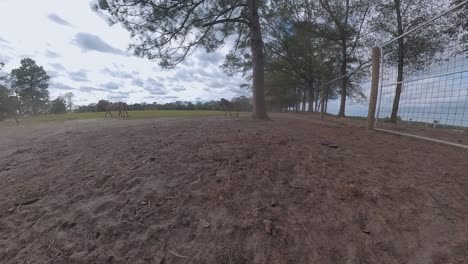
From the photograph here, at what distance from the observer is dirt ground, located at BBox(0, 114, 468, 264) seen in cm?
164

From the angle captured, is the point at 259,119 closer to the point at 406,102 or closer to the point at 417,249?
the point at 406,102

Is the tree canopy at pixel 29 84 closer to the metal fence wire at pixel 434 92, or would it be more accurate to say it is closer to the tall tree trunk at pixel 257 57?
the tall tree trunk at pixel 257 57

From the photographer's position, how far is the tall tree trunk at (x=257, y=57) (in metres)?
7.18

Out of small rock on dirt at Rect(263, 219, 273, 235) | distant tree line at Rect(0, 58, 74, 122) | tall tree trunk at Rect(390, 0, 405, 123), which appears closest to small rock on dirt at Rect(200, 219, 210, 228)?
small rock on dirt at Rect(263, 219, 273, 235)

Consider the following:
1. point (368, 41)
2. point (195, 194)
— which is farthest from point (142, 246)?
point (368, 41)

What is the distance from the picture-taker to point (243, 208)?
2.02m

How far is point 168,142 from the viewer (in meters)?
3.92

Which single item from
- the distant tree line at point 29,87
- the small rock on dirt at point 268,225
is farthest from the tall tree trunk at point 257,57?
the distant tree line at point 29,87

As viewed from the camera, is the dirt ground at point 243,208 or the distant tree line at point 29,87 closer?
the dirt ground at point 243,208

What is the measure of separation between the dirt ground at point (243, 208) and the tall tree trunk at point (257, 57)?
4.46 meters

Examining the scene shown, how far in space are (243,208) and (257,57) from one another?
20.1 feet

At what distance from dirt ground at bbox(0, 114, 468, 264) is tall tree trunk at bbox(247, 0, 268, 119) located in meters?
4.46

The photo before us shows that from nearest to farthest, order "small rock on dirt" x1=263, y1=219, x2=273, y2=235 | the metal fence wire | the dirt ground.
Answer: the dirt ground, "small rock on dirt" x1=263, y1=219, x2=273, y2=235, the metal fence wire

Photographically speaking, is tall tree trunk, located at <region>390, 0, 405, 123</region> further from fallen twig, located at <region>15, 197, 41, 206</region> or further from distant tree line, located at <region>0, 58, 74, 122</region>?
distant tree line, located at <region>0, 58, 74, 122</region>
